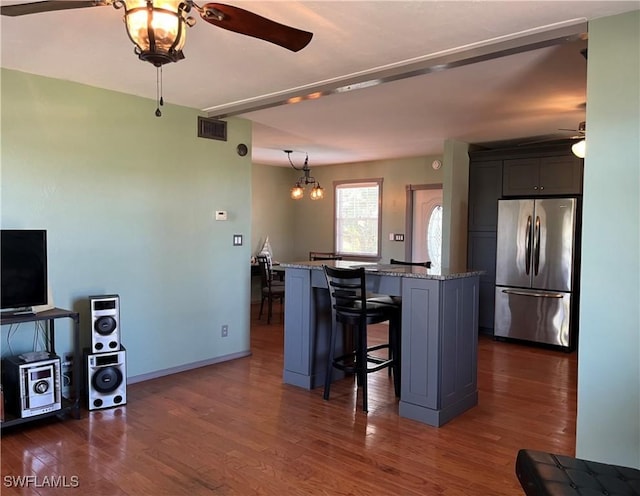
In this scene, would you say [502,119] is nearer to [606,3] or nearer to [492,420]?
[606,3]

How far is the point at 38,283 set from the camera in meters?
3.33

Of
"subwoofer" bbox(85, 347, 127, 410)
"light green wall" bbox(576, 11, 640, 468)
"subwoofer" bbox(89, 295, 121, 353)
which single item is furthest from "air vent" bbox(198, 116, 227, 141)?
"light green wall" bbox(576, 11, 640, 468)

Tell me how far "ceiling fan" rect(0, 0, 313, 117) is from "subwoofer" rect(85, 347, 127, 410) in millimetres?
2478

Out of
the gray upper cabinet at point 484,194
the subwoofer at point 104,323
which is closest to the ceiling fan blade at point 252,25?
the subwoofer at point 104,323

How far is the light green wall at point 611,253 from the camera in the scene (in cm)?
252

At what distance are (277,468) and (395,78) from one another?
8.61 feet

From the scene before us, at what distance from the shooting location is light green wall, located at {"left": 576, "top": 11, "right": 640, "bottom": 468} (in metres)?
2.52

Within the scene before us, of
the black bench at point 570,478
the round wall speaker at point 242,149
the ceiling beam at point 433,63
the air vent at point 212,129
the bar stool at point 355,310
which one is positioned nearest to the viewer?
the black bench at point 570,478

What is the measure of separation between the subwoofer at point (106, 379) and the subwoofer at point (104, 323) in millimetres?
59

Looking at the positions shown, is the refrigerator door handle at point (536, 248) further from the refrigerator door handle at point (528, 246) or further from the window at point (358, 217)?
the window at point (358, 217)

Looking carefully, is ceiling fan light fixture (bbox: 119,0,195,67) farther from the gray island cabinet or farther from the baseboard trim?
the baseboard trim

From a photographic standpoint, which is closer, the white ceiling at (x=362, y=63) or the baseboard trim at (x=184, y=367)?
the white ceiling at (x=362, y=63)

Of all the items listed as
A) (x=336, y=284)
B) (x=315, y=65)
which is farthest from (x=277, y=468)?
(x=315, y=65)

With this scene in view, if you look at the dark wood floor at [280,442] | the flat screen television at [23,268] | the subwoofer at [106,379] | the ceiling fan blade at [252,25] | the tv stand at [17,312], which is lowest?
the dark wood floor at [280,442]
